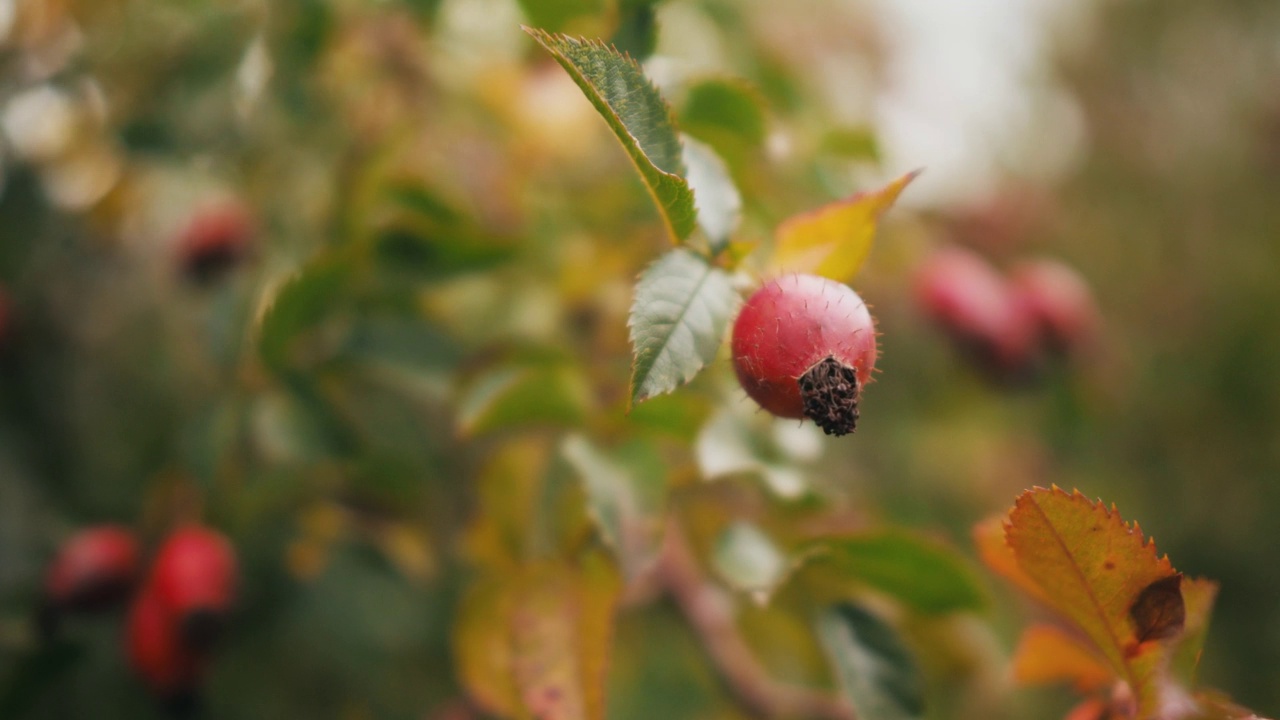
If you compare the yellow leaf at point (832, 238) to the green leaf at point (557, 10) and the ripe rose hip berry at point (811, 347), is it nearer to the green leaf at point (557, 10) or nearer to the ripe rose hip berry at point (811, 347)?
the ripe rose hip berry at point (811, 347)

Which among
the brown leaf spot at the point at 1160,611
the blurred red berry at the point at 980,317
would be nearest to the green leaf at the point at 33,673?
the brown leaf spot at the point at 1160,611

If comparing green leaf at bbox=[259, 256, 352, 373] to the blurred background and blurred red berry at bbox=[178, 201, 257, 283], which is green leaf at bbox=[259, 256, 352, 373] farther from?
blurred red berry at bbox=[178, 201, 257, 283]

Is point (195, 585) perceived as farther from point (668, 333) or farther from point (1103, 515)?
point (1103, 515)

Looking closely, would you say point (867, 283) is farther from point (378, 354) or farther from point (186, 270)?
point (186, 270)

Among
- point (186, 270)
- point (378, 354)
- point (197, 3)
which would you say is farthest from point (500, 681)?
point (197, 3)

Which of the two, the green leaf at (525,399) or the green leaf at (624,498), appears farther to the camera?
the green leaf at (525,399)

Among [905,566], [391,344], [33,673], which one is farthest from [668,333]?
[33,673]

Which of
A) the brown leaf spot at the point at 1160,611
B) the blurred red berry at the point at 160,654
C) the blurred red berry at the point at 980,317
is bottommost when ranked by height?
the blurred red berry at the point at 160,654
